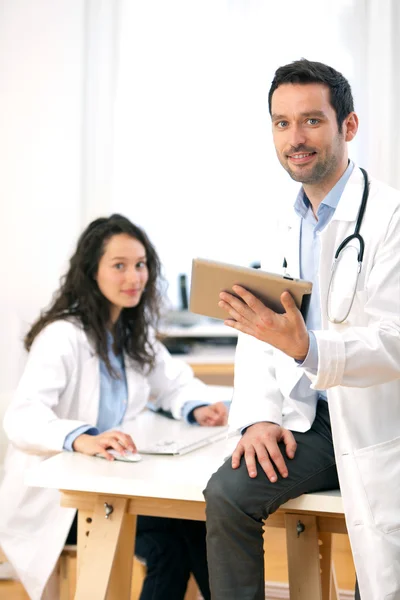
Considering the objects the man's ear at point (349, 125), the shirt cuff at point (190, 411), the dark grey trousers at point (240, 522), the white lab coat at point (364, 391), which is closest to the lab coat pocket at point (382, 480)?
the white lab coat at point (364, 391)

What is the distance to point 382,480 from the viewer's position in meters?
1.43

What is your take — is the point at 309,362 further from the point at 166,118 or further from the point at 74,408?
the point at 166,118

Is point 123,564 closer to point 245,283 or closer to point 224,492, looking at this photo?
point 224,492

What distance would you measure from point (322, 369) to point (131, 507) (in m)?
0.54

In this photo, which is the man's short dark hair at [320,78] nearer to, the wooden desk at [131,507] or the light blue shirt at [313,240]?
the light blue shirt at [313,240]

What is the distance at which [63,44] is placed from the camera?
3283 mm

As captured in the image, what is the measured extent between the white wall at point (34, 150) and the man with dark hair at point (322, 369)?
1.71 meters

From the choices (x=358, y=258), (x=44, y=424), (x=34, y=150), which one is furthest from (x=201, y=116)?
(x=358, y=258)

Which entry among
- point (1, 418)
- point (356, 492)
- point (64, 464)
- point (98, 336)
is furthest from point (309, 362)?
point (1, 418)

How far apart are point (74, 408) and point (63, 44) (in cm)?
181

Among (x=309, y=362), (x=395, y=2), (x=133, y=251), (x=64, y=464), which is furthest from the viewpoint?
(x=395, y=2)

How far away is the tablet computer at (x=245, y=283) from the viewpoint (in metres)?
1.35

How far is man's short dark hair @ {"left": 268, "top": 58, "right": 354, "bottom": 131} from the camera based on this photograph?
5.37 feet

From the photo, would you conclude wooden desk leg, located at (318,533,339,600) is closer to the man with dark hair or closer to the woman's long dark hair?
the man with dark hair
